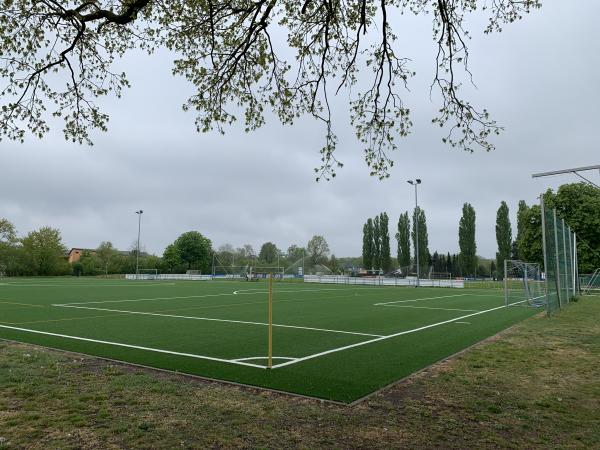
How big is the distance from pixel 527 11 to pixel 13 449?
915 centimetres

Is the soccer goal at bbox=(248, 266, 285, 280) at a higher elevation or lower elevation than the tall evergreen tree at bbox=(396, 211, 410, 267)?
lower

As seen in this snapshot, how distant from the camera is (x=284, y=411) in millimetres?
5395

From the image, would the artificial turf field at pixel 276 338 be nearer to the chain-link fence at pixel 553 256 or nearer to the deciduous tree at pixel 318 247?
the chain-link fence at pixel 553 256

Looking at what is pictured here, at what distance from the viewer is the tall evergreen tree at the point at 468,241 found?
77.6 m

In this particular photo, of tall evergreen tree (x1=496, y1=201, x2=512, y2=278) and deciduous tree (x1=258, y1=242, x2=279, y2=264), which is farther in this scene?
deciduous tree (x1=258, y1=242, x2=279, y2=264)

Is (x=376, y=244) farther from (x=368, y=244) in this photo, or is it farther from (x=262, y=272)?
(x=262, y=272)

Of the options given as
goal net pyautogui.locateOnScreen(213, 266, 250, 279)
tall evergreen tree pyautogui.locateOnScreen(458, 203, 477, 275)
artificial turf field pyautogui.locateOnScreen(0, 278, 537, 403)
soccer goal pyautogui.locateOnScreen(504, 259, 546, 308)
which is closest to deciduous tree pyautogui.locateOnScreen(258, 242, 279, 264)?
goal net pyautogui.locateOnScreen(213, 266, 250, 279)

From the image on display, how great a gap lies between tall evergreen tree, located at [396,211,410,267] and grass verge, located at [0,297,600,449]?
7515cm

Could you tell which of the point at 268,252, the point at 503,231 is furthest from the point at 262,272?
the point at 268,252

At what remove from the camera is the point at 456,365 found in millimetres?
8250

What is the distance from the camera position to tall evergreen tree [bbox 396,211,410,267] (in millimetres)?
82000

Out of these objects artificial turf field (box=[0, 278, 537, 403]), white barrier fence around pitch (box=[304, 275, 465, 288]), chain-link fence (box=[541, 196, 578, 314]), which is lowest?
white barrier fence around pitch (box=[304, 275, 465, 288])

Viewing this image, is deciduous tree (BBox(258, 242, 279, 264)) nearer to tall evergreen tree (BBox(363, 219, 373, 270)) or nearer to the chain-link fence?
tall evergreen tree (BBox(363, 219, 373, 270))

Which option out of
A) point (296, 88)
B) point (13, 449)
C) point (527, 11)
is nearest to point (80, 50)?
point (296, 88)
